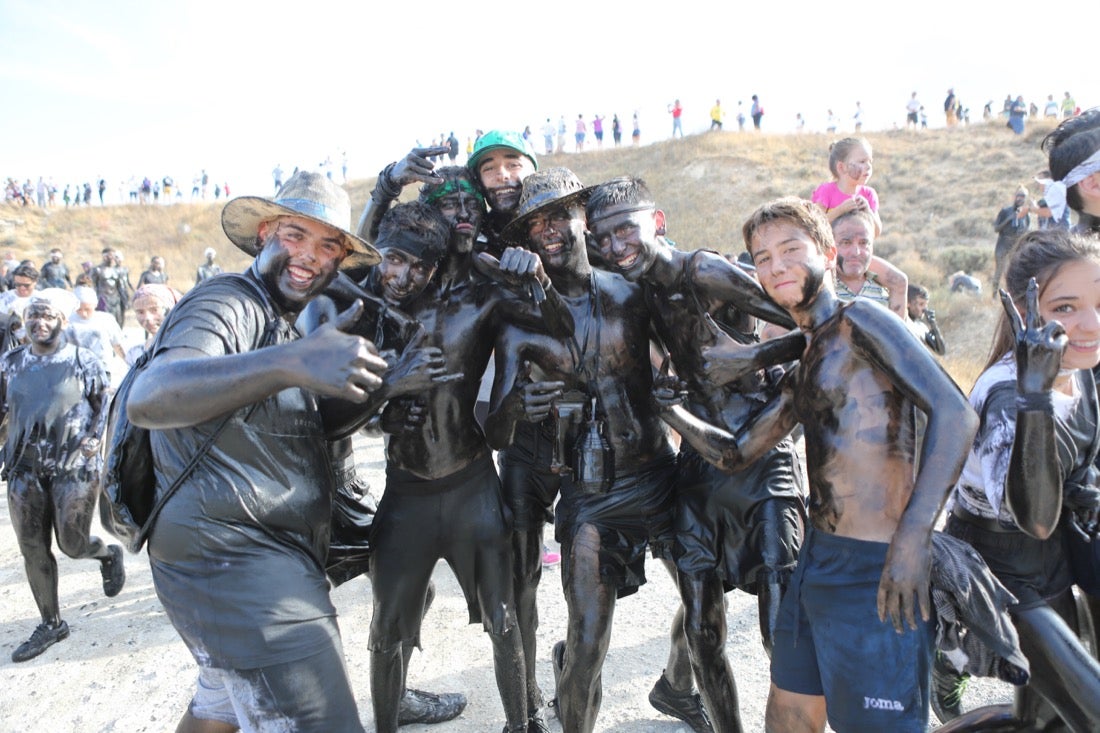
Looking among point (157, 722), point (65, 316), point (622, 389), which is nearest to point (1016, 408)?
point (622, 389)

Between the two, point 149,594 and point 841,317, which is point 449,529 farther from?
point 149,594

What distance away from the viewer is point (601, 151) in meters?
38.5

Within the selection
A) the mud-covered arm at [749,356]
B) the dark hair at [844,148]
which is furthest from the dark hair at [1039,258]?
the dark hair at [844,148]

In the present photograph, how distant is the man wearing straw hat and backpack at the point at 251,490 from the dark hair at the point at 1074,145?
3.46 metres

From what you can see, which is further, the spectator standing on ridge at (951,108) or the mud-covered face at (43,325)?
the spectator standing on ridge at (951,108)

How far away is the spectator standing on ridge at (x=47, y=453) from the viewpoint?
4.82m

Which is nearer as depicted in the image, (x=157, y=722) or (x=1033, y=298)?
(x=1033, y=298)

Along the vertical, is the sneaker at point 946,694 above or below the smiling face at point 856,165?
below

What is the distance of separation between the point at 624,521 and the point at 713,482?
0.43 metres

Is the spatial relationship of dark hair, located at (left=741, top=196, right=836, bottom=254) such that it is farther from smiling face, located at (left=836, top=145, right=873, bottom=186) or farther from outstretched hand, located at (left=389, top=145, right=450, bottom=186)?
smiling face, located at (left=836, top=145, right=873, bottom=186)

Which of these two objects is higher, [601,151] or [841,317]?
[601,151]

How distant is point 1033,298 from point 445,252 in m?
2.24

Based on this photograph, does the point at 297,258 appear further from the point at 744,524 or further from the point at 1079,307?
the point at 1079,307

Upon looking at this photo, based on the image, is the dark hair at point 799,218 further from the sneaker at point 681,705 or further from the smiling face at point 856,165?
the smiling face at point 856,165
